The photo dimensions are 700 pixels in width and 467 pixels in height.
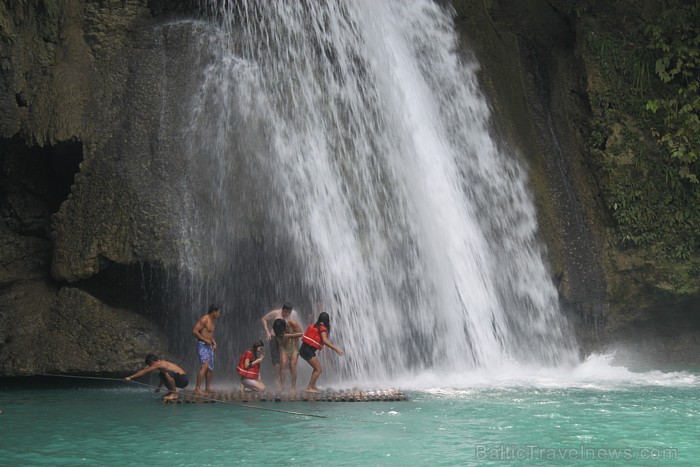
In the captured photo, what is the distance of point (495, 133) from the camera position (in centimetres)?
1451

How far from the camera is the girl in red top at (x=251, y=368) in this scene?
9.99 m

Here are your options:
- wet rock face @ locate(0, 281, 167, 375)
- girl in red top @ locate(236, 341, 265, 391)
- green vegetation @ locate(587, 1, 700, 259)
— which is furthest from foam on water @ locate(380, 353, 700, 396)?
wet rock face @ locate(0, 281, 167, 375)

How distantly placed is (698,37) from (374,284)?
826cm

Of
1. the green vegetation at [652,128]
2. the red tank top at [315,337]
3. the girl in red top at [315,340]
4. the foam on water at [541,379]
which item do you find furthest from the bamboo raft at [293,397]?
the green vegetation at [652,128]

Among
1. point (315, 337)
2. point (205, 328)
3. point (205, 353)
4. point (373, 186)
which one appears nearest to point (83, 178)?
point (205, 328)

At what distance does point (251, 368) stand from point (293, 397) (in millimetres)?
874

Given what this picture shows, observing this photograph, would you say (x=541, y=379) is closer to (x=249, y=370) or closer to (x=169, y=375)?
(x=249, y=370)

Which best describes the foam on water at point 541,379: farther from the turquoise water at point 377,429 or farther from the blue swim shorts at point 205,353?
the blue swim shorts at point 205,353

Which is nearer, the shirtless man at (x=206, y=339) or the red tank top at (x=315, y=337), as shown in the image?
the shirtless man at (x=206, y=339)

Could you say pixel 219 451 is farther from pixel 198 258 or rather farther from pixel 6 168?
pixel 6 168

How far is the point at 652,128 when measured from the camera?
14.8m

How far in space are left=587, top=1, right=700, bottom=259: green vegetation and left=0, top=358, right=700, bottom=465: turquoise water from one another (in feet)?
16.1

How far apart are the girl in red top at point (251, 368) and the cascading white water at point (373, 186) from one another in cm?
152

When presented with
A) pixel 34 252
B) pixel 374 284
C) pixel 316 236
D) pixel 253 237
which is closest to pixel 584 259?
pixel 374 284
